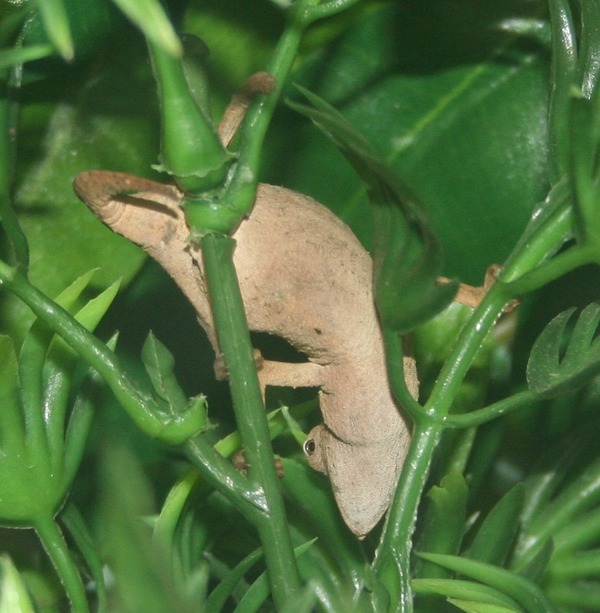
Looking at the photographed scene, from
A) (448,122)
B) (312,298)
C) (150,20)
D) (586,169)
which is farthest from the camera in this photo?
(448,122)

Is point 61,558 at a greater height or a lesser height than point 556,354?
lesser

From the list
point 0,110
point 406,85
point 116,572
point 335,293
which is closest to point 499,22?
point 406,85

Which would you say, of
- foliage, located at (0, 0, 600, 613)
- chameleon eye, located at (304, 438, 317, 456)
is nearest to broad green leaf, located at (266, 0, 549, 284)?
foliage, located at (0, 0, 600, 613)

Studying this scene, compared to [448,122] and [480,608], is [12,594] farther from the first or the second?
[448,122]

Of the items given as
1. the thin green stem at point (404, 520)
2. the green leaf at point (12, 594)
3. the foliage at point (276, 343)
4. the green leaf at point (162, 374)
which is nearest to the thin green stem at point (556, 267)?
the foliage at point (276, 343)

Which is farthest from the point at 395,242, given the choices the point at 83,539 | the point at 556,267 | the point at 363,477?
the point at 83,539

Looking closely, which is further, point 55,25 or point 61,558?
point 61,558

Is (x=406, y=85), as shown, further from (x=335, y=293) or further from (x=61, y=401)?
(x=61, y=401)

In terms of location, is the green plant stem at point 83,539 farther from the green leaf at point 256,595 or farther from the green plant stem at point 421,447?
the green plant stem at point 421,447
